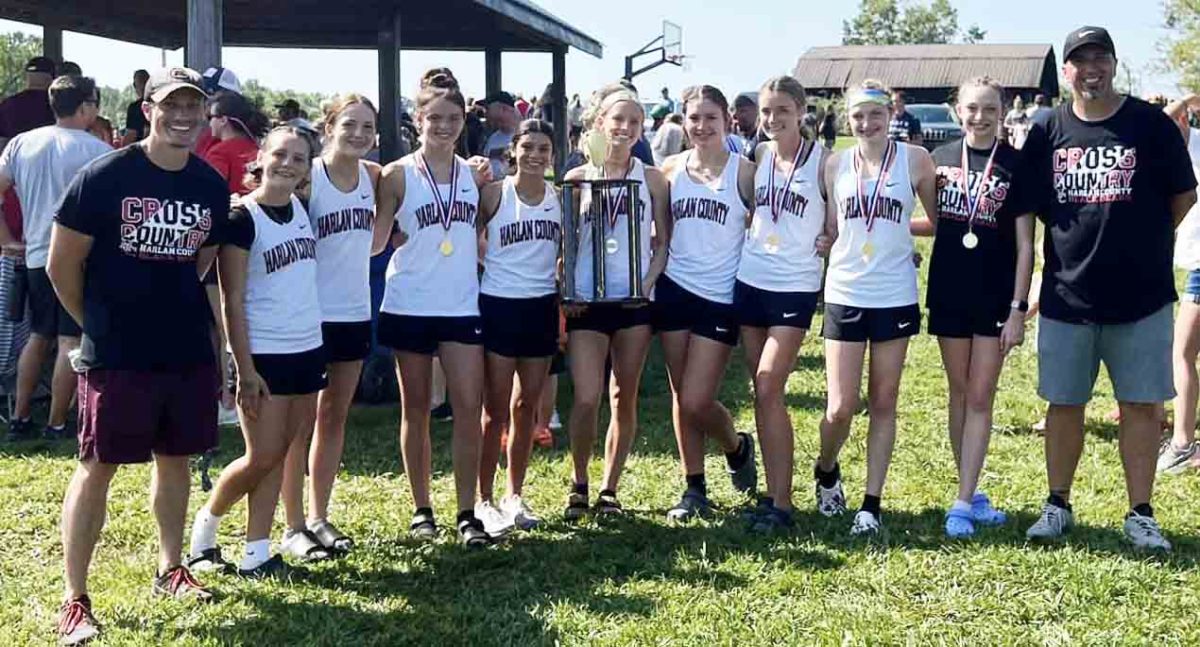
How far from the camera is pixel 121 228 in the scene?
4129 millimetres

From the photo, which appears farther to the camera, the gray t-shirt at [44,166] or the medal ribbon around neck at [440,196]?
the gray t-shirt at [44,166]

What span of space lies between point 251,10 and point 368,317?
9.10m

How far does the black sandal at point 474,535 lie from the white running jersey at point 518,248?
965mm

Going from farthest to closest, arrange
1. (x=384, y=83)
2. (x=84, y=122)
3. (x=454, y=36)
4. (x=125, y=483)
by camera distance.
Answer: (x=454, y=36), (x=384, y=83), (x=84, y=122), (x=125, y=483)

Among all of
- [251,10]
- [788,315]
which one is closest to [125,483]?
[788,315]

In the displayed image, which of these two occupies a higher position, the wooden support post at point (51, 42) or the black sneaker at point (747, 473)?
the wooden support post at point (51, 42)

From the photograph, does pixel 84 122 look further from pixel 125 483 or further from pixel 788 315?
pixel 788 315

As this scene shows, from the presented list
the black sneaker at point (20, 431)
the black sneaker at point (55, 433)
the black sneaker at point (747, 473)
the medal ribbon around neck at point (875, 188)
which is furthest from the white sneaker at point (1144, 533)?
the black sneaker at point (20, 431)

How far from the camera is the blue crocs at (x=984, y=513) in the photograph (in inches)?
213

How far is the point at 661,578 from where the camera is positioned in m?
4.80

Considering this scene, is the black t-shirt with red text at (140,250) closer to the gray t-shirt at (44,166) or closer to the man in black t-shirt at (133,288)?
the man in black t-shirt at (133,288)

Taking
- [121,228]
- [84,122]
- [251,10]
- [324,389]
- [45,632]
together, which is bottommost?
[45,632]

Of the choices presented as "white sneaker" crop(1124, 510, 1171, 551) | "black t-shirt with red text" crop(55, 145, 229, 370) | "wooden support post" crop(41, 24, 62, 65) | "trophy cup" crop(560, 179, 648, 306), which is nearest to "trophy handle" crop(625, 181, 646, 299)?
"trophy cup" crop(560, 179, 648, 306)

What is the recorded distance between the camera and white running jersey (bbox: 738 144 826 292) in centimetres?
518
